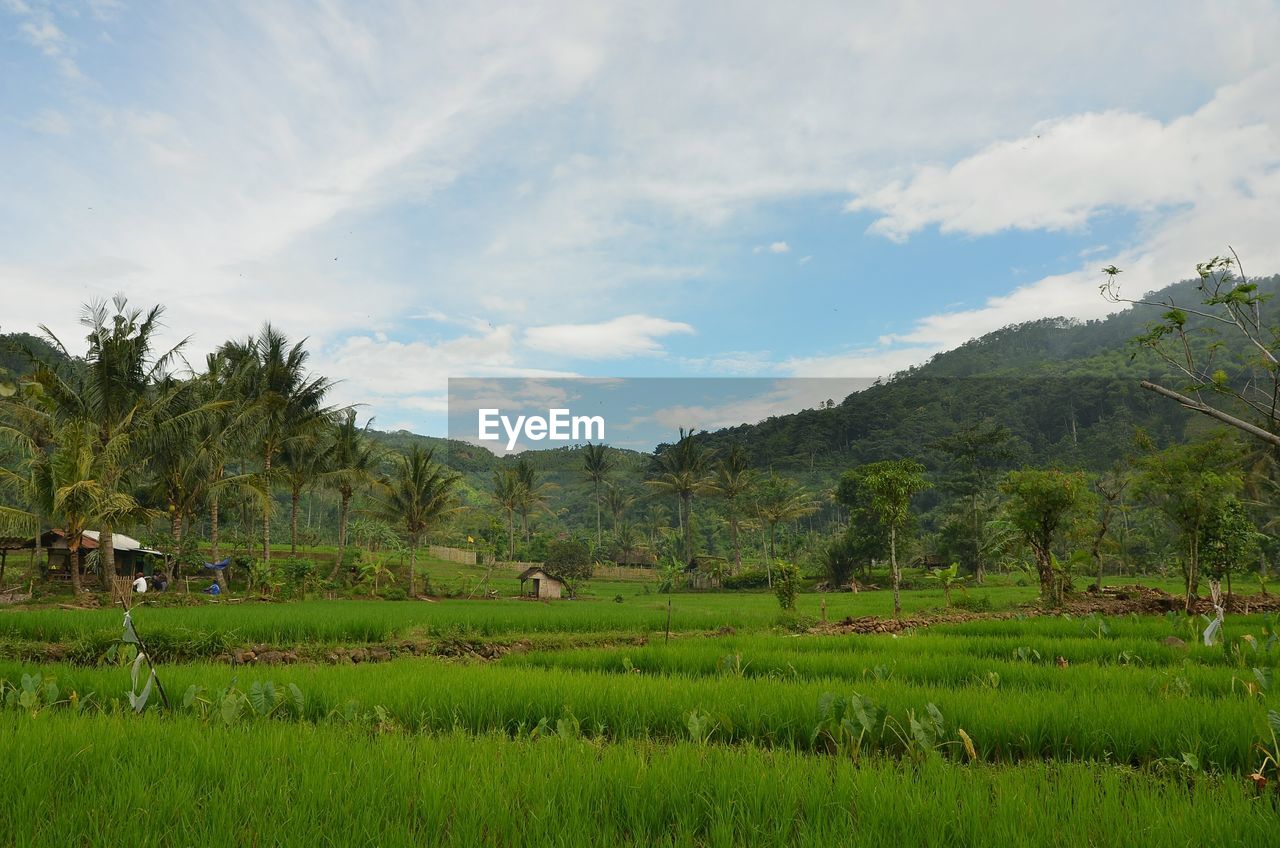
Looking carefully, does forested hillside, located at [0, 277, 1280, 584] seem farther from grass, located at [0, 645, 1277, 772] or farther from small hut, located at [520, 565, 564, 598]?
grass, located at [0, 645, 1277, 772]

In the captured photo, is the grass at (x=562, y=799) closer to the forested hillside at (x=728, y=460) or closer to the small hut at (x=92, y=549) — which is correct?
the forested hillside at (x=728, y=460)

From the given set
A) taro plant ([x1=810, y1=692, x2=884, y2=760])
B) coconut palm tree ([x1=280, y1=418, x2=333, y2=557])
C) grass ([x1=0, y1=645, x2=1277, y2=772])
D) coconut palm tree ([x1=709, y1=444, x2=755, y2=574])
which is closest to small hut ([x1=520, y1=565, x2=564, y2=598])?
coconut palm tree ([x1=280, y1=418, x2=333, y2=557])

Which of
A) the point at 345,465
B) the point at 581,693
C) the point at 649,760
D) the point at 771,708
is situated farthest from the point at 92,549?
the point at 649,760

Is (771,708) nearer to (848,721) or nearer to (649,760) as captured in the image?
(848,721)

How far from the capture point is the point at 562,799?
282 cm

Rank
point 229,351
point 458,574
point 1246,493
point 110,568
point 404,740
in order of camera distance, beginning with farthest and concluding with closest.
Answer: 1. point 458,574
2. point 1246,493
3. point 229,351
4. point 110,568
5. point 404,740

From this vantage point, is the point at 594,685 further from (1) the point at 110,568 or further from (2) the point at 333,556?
(2) the point at 333,556

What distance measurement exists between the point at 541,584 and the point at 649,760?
3437 centimetres

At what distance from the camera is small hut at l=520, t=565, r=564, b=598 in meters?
36.2

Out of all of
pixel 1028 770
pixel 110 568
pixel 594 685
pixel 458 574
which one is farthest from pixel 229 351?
pixel 1028 770

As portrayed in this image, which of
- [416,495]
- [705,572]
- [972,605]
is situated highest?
[416,495]

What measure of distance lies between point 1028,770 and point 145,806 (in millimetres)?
3906

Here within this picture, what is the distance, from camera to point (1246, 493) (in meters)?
37.8

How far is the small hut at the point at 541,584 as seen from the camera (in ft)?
119
